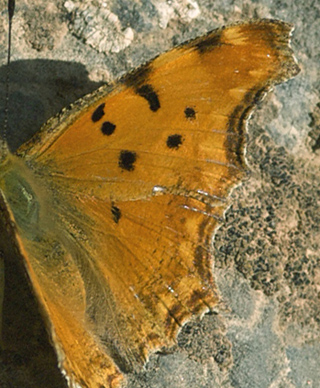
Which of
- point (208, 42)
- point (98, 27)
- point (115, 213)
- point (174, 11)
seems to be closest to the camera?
point (208, 42)

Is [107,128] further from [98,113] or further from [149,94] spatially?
[149,94]

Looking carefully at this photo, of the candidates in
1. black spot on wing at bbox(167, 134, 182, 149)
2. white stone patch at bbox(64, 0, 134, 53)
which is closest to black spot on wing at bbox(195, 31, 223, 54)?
black spot on wing at bbox(167, 134, 182, 149)

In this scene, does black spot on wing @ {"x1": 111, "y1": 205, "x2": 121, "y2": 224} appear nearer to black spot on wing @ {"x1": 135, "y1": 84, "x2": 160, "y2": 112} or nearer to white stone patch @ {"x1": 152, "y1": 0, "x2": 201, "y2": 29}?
black spot on wing @ {"x1": 135, "y1": 84, "x2": 160, "y2": 112}

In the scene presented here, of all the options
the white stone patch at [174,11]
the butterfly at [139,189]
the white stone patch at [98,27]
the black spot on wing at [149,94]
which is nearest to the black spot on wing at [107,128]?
the butterfly at [139,189]

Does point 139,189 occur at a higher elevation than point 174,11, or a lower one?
lower

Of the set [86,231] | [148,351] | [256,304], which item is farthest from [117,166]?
[256,304]

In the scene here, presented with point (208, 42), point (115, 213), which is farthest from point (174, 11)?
point (115, 213)
